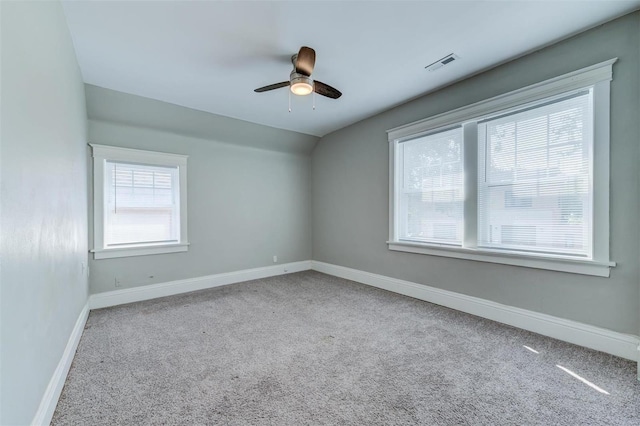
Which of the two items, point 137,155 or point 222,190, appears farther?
point 222,190

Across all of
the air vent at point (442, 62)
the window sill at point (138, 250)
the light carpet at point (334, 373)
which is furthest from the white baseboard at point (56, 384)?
the air vent at point (442, 62)

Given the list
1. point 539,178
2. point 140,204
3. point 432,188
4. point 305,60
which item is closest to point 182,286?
point 140,204

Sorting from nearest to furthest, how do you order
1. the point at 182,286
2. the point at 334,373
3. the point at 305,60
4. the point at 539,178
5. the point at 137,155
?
the point at 334,373 < the point at 305,60 < the point at 539,178 < the point at 137,155 < the point at 182,286

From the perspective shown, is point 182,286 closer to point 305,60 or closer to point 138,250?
point 138,250

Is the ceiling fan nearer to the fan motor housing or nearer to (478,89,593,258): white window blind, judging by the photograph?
the fan motor housing

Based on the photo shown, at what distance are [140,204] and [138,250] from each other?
65 cm

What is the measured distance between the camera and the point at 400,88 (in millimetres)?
3404

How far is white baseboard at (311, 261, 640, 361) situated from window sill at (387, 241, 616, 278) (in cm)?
46

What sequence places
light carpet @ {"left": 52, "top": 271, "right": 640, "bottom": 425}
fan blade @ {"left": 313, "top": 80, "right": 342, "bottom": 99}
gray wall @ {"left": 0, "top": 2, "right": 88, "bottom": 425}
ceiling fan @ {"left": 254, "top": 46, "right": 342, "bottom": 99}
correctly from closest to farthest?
gray wall @ {"left": 0, "top": 2, "right": 88, "bottom": 425} < light carpet @ {"left": 52, "top": 271, "right": 640, "bottom": 425} < ceiling fan @ {"left": 254, "top": 46, "right": 342, "bottom": 99} < fan blade @ {"left": 313, "top": 80, "right": 342, "bottom": 99}

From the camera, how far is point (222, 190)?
4613 millimetres

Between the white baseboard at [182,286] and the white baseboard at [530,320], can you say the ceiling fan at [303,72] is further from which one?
the white baseboard at [182,286]

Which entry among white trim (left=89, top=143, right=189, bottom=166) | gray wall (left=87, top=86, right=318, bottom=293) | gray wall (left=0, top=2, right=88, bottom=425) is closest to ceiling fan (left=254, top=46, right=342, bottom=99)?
gray wall (left=0, top=2, right=88, bottom=425)

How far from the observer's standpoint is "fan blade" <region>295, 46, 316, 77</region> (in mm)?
2283

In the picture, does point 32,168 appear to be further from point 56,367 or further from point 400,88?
point 400,88
